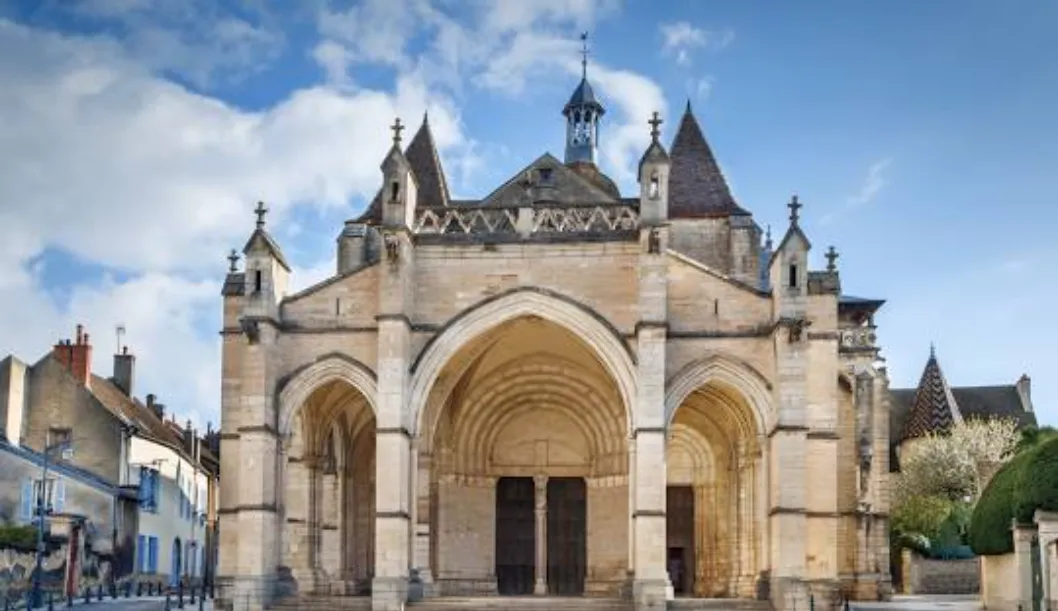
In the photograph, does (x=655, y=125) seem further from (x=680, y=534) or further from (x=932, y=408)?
(x=932, y=408)

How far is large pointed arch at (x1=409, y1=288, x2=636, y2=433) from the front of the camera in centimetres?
2405

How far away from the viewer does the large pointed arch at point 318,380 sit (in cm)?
2431

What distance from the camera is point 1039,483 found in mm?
22047

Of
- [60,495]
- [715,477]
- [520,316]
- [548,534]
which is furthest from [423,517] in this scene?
[60,495]

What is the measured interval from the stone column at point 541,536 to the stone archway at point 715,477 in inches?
108

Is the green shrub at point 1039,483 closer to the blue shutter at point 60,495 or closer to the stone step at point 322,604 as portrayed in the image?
the stone step at point 322,604

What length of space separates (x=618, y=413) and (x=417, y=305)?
520 cm

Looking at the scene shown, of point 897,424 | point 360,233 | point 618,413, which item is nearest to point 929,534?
point 897,424

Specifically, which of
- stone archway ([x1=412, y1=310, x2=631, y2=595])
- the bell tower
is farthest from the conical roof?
stone archway ([x1=412, y1=310, x2=631, y2=595])

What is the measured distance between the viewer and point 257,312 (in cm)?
2434

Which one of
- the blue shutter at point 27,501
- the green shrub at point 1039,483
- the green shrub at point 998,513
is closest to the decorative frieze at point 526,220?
the green shrub at point 1039,483

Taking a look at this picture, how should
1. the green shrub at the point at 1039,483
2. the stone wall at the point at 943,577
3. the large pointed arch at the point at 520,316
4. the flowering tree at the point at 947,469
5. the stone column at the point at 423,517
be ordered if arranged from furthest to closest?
1. the flowering tree at the point at 947,469
2. the stone wall at the point at 943,577
3. the stone column at the point at 423,517
4. the large pointed arch at the point at 520,316
5. the green shrub at the point at 1039,483

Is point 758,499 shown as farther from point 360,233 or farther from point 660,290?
point 360,233

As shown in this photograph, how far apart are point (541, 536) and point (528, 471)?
1672 mm
